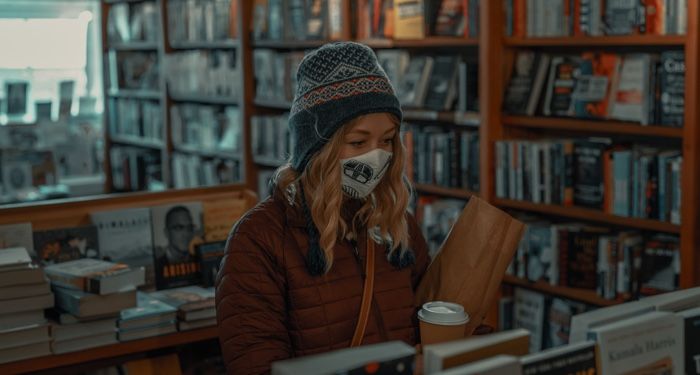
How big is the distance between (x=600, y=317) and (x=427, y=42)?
9.37ft

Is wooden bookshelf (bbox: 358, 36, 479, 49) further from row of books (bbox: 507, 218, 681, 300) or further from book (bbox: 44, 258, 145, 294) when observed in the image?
book (bbox: 44, 258, 145, 294)

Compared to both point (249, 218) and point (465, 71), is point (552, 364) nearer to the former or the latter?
point (249, 218)

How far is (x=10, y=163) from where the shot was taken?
19.7ft

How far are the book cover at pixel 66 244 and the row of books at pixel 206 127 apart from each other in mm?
2827

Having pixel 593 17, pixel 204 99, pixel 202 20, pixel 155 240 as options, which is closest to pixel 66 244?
pixel 155 240

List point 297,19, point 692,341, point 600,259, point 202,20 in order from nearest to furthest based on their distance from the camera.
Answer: point 692,341 < point 600,259 < point 297,19 < point 202,20

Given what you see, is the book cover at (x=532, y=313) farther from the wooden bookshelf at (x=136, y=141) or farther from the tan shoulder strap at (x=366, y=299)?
the wooden bookshelf at (x=136, y=141)

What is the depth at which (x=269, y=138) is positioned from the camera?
5234 mm

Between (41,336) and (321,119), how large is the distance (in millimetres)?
1071

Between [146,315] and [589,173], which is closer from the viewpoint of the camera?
[146,315]

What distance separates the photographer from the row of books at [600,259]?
3246 mm

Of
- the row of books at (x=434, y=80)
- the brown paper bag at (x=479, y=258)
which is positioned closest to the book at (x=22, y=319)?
Answer: the brown paper bag at (x=479, y=258)

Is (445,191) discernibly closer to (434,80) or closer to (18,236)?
(434,80)

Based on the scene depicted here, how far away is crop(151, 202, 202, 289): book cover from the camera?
2.83 metres
